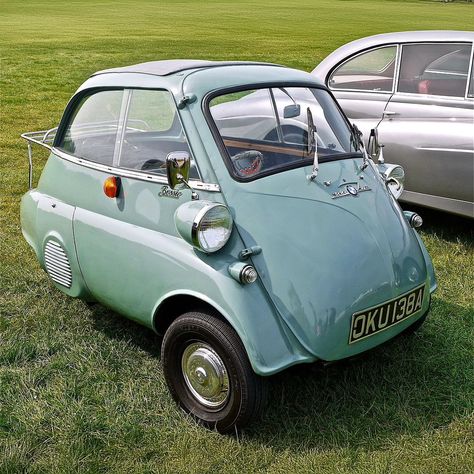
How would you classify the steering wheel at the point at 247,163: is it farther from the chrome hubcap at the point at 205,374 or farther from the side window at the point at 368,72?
the side window at the point at 368,72

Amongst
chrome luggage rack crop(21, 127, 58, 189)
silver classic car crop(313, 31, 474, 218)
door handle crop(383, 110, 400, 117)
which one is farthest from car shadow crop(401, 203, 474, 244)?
chrome luggage rack crop(21, 127, 58, 189)

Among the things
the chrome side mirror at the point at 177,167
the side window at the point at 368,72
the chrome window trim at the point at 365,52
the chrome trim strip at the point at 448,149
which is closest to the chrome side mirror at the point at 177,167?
the chrome side mirror at the point at 177,167

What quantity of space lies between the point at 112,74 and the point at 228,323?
5.70 feet

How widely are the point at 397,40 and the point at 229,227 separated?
3.62 m

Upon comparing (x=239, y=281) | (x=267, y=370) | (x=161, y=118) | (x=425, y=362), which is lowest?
(x=425, y=362)

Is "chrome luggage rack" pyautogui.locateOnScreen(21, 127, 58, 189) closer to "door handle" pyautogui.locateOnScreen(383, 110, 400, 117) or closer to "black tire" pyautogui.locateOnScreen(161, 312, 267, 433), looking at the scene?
"black tire" pyautogui.locateOnScreen(161, 312, 267, 433)

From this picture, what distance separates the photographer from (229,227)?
125 inches

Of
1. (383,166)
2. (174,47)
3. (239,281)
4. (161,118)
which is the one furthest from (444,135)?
(174,47)

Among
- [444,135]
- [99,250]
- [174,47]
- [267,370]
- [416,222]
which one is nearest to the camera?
[267,370]

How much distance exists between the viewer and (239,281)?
3082mm

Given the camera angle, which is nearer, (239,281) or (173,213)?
(239,281)

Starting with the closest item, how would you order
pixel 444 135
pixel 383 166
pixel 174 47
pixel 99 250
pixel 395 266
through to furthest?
1. pixel 395 266
2. pixel 99 250
3. pixel 383 166
4. pixel 444 135
5. pixel 174 47

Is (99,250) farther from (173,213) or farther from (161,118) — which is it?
(161,118)

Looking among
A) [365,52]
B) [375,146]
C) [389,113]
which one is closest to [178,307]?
[375,146]
